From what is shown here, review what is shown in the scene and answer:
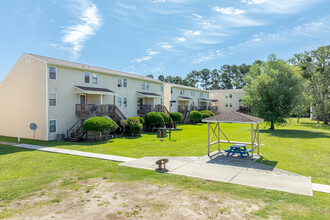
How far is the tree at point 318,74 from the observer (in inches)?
1378

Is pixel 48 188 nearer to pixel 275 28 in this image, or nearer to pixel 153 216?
pixel 153 216

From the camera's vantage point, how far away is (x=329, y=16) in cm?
1883

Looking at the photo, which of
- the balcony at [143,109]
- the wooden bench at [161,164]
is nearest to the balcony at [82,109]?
the balcony at [143,109]

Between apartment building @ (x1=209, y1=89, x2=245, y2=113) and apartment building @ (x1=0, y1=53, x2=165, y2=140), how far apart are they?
1427 inches

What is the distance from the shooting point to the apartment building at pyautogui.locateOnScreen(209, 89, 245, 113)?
53.6 meters

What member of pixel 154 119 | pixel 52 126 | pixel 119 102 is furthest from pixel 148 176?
pixel 119 102

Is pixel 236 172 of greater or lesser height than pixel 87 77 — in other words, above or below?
below

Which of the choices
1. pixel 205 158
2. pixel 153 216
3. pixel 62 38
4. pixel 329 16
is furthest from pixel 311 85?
pixel 153 216

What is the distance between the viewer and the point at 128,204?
620 centimetres

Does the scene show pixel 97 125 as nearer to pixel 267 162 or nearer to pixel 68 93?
pixel 68 93

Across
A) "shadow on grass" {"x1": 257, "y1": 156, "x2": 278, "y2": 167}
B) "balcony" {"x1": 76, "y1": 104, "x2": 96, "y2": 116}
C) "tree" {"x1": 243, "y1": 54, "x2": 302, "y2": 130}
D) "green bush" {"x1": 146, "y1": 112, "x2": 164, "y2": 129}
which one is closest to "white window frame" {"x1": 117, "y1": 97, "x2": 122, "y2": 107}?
"green bush" {"x1": 146, "y1": 112, "x2": 164, "y2": 129}

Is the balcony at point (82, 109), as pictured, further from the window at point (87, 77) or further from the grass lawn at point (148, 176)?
the grass lawn at point (148, 176)

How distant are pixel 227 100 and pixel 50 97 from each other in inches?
1737

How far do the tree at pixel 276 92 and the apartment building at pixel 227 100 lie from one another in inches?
960
